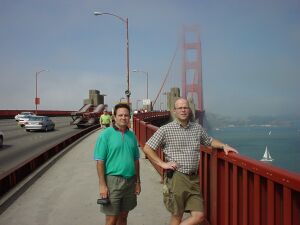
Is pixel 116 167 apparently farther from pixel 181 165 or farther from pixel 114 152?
pixel 181 165

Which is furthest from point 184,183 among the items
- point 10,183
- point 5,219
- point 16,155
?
point 16,155

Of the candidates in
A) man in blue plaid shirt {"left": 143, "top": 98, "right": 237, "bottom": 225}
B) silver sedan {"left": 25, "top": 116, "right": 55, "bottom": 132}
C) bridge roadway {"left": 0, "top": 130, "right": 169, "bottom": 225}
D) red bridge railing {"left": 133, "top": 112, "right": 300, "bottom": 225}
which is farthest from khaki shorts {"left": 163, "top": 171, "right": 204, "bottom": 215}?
silver sedan {"left": 25, "top": 116, "right": 55, "bottom": 132}

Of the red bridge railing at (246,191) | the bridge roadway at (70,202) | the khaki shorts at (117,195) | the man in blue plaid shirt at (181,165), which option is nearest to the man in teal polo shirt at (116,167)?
the khaki shorts at (117,195)

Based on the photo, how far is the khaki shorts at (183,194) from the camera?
4.28 m

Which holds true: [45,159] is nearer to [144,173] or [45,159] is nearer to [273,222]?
[144,173]

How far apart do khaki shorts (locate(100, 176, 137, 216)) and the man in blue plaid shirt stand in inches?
16.8

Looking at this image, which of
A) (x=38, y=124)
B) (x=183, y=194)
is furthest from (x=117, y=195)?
(x=38, y=124)

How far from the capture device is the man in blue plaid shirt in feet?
14.1

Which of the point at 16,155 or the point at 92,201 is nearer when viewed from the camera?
the point at 92,201

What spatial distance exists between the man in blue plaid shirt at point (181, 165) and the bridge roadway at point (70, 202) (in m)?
1.79

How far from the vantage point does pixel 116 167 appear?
4168 mm

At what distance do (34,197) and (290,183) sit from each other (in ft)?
19.4

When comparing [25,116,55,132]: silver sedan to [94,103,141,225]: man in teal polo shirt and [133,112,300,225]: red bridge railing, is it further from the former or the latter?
[94,103,141,225]: man in teal polo shirt

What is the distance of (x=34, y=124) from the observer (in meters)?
31.2
